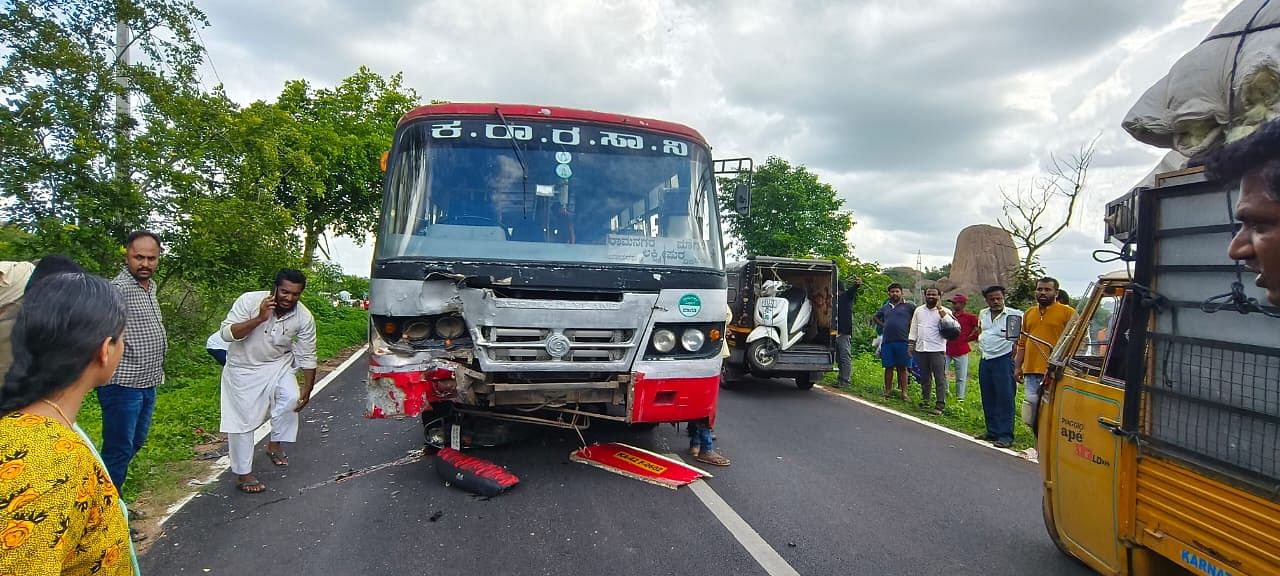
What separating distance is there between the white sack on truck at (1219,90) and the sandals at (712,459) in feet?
12.3

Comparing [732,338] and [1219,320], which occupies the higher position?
[1219,320]

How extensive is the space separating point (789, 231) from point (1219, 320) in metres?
26.7

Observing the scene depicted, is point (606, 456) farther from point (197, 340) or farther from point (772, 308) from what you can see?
point (197, 340)

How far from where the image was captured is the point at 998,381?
7109 mm

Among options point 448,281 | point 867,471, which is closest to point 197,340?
point 448,281

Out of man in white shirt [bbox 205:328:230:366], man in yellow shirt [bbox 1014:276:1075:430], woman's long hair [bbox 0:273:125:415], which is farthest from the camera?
man in yellow shirt [bbox 1014:276:1075:430]

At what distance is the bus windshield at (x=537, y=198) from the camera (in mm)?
4719

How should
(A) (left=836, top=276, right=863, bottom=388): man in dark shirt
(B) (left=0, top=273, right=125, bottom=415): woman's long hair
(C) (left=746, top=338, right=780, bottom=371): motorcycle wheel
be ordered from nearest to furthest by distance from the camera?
(B) (left=0, top=273, right=125, bottom=415): woman's long hair, (C) (left=746, top=338, right=780, bottom=371): motorcycle wheel, (A) (left=836, top=276, right=863, bottom=388): man in dark shirt

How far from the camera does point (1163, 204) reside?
2680 mm

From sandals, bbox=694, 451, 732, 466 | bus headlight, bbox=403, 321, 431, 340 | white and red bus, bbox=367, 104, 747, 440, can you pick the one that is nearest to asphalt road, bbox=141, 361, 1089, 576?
sandals, bbox=694, 451, 732, 466

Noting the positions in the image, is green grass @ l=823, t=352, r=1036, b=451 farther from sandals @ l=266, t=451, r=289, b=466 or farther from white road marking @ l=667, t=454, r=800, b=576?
sandals @ l=266, t=451, r=289, b=466

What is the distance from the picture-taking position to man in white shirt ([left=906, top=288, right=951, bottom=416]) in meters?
8.94

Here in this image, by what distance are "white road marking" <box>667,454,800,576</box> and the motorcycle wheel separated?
5321 mm

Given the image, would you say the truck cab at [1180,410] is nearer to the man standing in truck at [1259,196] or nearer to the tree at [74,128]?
the man standing in truck at [1259,196]
